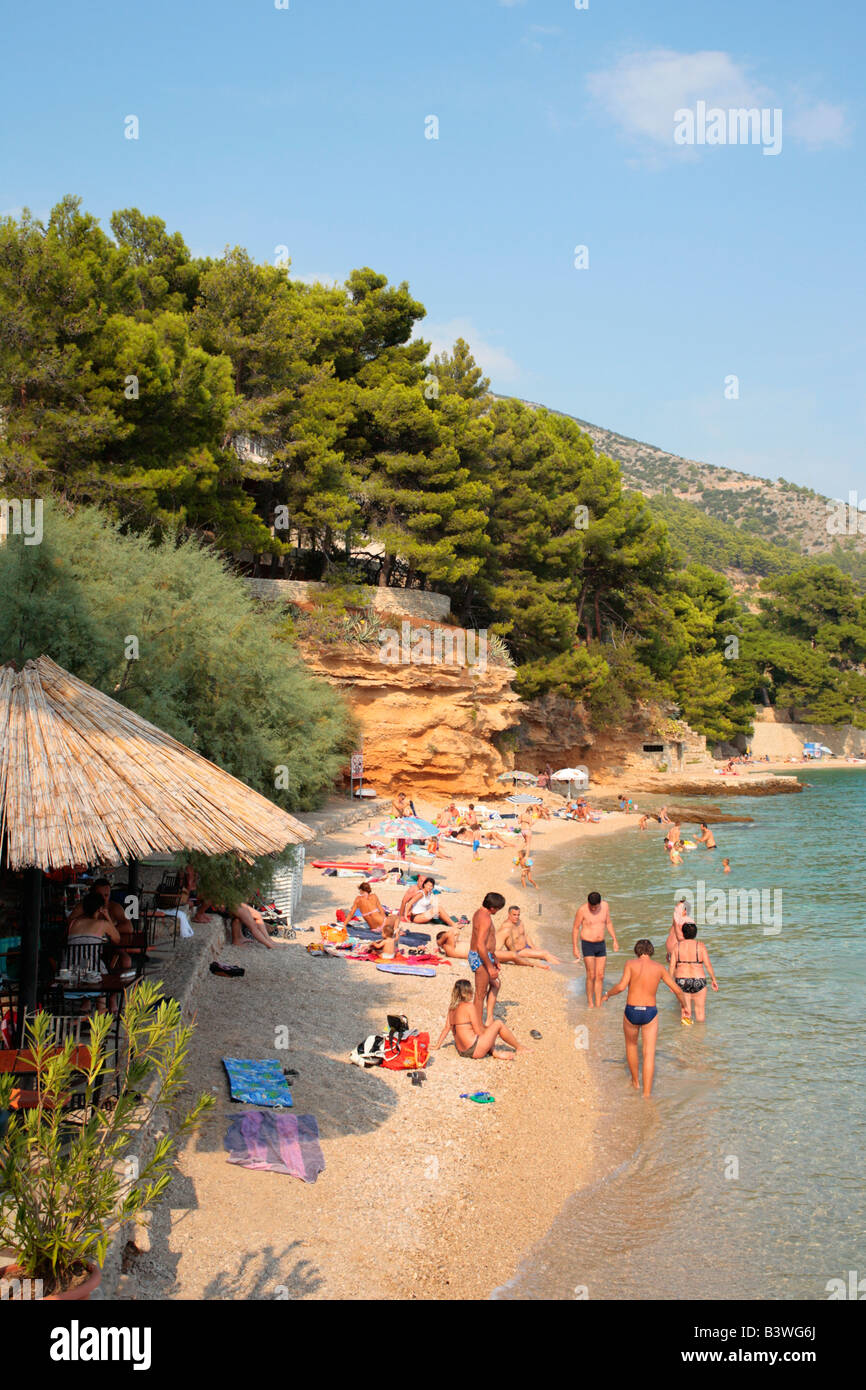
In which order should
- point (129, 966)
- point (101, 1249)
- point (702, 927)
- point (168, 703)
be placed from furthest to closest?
1. point (702, 927)
2. point (168, 703)
3. point (129, 966)
4. point (101, 1249)

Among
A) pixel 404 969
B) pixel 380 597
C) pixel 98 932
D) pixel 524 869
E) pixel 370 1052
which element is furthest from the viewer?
pixel 380 597

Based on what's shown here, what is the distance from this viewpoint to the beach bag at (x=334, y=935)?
1368cm

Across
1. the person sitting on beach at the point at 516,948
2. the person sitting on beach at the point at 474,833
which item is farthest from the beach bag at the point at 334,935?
the person sitting on beach at the point at 474,833

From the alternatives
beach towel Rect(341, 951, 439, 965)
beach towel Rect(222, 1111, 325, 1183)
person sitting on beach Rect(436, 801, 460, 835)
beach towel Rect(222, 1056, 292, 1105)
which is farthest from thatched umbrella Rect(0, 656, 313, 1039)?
person sitting on beach Rect(436, 801, 460, 835)

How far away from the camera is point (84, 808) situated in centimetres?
612

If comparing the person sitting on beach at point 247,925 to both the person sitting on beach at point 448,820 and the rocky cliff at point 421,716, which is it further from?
the rocky cliff at point 421,716

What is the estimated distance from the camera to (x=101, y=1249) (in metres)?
3.81

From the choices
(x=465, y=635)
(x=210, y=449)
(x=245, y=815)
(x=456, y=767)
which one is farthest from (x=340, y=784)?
(x=245, y=815)

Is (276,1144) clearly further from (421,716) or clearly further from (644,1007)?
(421,716)

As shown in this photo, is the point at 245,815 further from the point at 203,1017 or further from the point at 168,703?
the point at 168,703

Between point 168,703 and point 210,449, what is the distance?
1507cm

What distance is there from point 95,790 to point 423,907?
31.1ft

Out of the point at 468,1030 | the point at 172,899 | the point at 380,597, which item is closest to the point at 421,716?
the point at 380,597

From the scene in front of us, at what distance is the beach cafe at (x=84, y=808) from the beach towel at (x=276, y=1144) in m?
1.24
